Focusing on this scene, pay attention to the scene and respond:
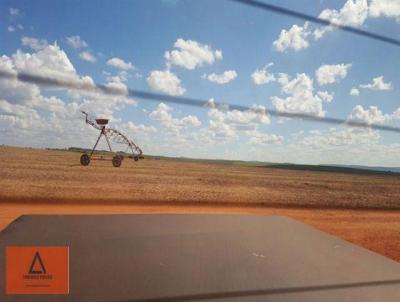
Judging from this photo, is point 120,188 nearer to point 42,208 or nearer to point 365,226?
point 42,208

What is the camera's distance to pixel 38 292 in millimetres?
3850

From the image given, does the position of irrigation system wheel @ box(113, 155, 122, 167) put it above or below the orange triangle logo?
above

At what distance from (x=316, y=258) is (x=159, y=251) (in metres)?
2.66

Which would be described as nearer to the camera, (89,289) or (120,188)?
(89,289)

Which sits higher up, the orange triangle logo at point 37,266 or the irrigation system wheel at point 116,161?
the irrigation system wheel at point 116,161

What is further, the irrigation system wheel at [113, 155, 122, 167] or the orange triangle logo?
the irrigation system wheel at [113, 155, 122, 167]

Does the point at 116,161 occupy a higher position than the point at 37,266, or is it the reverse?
the point at 116,161

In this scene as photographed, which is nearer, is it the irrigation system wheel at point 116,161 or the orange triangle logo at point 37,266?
the orange triangle logo at point 37,266

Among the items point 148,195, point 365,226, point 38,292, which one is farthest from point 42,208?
point 365,226

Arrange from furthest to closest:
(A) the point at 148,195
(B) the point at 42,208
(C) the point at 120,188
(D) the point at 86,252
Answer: (C) the point at 120,188, (A) the point at 148,195, (B) the point at 42,208, (D) the point at 86,252

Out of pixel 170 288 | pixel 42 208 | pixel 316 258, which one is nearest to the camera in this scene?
pixel 170 288

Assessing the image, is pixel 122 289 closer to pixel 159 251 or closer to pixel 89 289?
pixel 89 289

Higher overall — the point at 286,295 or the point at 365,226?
the point at 286,295

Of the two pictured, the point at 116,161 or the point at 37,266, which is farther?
the point at 116,161
